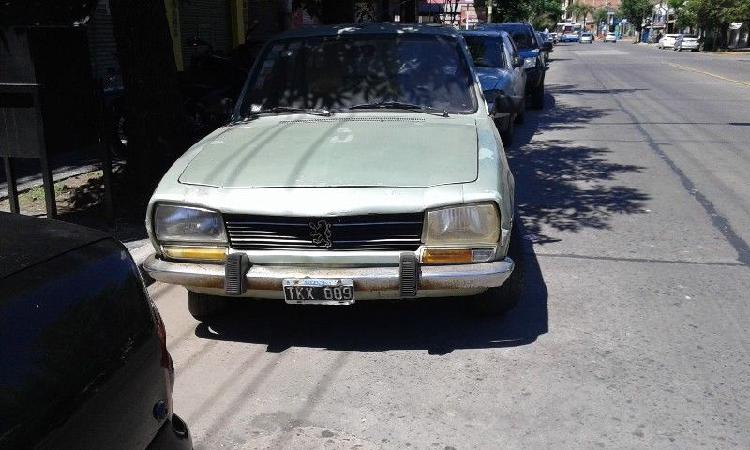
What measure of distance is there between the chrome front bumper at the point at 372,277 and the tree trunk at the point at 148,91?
3167 mm

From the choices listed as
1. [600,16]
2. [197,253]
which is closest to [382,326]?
[197,253]

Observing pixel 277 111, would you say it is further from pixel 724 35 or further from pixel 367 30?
pixel 724 35

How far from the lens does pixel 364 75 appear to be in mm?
5250

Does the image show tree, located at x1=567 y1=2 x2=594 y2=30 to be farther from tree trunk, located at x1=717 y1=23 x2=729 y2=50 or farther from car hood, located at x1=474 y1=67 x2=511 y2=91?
car hood, located at x1=474 y1=67 x2=511 y2=91

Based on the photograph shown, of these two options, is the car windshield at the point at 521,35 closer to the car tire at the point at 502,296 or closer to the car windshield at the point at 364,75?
the car windshield at the point at 364,75

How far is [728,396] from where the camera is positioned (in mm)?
3576

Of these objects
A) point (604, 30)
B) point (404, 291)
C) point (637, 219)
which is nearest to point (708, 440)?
point (404, 291)

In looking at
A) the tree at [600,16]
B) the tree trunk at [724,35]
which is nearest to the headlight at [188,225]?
the tree trunk at [724,35]

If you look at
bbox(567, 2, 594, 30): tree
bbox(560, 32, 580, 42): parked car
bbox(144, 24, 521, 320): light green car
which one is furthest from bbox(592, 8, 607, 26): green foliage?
bbox(144, 24, 521, 320): light green car

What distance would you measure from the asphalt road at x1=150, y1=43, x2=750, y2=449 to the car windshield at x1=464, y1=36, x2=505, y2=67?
5.26m

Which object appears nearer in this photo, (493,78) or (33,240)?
(33,240)

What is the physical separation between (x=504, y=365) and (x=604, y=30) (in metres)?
142

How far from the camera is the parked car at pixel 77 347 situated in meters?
1.61

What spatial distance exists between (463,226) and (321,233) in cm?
73
